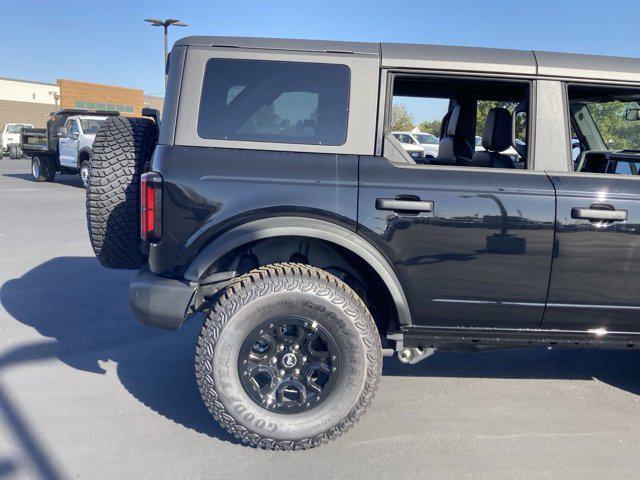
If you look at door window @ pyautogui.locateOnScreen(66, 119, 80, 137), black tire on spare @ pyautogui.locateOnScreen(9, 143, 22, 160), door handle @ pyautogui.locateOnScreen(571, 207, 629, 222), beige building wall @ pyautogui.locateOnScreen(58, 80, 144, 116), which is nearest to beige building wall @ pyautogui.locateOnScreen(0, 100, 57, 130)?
beige building wall @ pyautogui.locateOnScreen(58, 80, 144, 116)

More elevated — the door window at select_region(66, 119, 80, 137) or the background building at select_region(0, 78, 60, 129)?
the background building at select_region(0, 78, 60, 129)

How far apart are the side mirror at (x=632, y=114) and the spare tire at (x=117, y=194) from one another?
341cm

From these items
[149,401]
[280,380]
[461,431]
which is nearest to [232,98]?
[280,380]

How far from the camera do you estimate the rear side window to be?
3275mm

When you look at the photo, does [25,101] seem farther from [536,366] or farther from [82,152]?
[536,366]

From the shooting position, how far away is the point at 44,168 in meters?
19.0

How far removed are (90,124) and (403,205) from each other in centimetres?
1559

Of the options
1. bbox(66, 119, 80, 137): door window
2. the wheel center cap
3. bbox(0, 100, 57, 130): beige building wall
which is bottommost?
the wheel center cap

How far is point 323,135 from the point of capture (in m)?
3.28

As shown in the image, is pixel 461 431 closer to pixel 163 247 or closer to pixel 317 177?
pixel 317 177

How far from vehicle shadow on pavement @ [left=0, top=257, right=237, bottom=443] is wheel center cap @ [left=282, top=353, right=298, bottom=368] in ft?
1.77

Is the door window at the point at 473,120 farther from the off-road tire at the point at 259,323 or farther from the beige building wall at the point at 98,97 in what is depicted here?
the beige building wall at the point at 98,97

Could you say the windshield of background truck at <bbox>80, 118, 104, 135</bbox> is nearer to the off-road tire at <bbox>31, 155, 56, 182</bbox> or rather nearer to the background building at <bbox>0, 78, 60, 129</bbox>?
the off-road tire at <bbox>31, 155, 56, 182</bbox>

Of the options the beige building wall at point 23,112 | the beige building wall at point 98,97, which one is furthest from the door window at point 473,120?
the beige building wall at point 23,112
